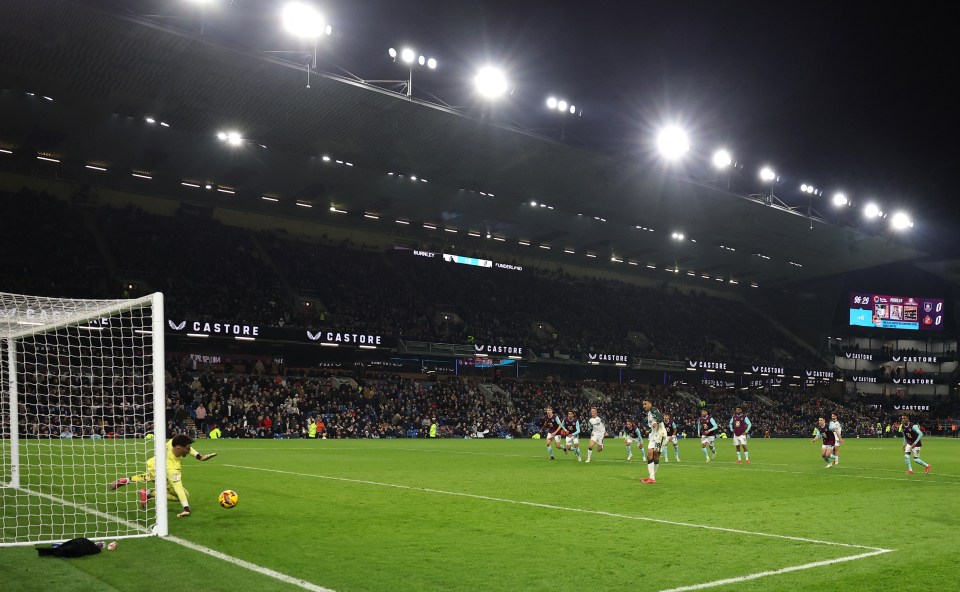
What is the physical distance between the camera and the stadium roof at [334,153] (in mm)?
33688

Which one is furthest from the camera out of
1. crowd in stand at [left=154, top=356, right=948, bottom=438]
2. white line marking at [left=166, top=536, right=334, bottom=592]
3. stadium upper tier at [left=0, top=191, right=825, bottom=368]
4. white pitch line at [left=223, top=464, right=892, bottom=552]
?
stadium upper tier at [left=0, top=191, right=825, bottom=368]

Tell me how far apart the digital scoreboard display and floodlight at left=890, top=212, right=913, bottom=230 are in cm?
2127

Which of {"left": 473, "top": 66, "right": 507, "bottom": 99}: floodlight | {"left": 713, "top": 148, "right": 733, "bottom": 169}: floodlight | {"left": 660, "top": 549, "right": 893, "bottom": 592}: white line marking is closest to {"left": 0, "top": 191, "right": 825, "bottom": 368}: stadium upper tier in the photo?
{"left": 473, "top": 66, "right": 507, "bottom": 99}: floodlight

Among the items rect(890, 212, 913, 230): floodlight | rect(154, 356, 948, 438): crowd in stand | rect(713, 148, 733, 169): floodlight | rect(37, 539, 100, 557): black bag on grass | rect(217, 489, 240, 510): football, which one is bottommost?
rect(154, 356, 948, 438): crowd in stand

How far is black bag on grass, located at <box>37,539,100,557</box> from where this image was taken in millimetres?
9141

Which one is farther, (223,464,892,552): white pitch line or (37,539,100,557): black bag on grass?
(223,464,892,552): white pitch line

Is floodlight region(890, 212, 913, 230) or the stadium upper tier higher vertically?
floodlight region(890, 212, 913, 230)

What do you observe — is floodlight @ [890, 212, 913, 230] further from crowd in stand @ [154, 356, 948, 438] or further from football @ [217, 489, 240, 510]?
football @ [217, 489, 240, 510]

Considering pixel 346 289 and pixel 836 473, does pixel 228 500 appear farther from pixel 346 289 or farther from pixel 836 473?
pixel 346 289

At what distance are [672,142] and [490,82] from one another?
1288 centimetres

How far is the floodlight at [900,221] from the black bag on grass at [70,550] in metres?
66.5

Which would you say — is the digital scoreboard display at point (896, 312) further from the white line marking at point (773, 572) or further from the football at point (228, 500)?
the football at point (228, 500)

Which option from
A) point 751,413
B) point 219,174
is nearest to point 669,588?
point 219,174

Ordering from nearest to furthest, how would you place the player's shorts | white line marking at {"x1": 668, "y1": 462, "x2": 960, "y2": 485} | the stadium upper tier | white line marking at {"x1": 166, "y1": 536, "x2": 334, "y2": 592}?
white line marking at {"x1": 166, "y1": 536, "x2": 334, "y2": 592} < the player's shorts < white line marking at {"x1": 668, "y1": 462, "x2": 960, "y2": 485} < the stadium upper tier
